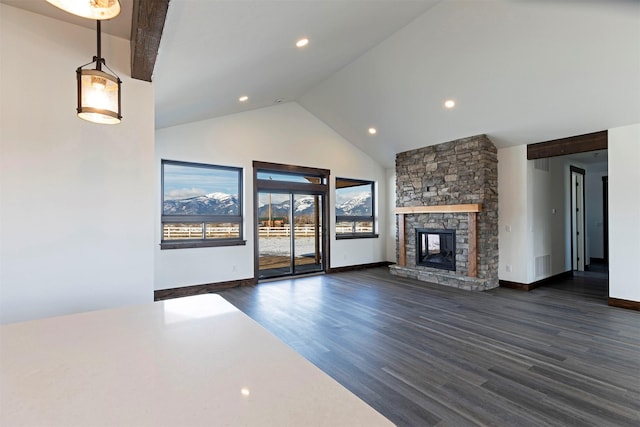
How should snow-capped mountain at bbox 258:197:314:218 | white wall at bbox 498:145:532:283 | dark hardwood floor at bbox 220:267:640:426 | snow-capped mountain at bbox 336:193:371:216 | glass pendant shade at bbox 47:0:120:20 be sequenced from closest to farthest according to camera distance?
glass pendant shade at bbox 47:0:120:20 < dark hardwood floor at bbox 220:267:640:426 < white wall at bbox 498:145:532:283 < snow-capped mountain at bbox 258:197:314:218 < snow-capped mountain at bbox 336:193:371:216

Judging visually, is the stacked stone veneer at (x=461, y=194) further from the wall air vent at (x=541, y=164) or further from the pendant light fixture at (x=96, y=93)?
the pendant light fixture at (x=96, y=93)

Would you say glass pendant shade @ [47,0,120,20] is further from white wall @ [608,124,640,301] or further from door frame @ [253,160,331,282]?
white wall @ [608,124,640,301]

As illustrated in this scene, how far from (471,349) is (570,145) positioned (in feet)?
13.6

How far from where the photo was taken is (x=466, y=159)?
Answer: 589cm

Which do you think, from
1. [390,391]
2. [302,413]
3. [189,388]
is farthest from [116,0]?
[390,391]

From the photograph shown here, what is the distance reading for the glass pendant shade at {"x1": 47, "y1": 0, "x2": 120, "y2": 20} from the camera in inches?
49.0

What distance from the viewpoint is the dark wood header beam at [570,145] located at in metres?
4.80

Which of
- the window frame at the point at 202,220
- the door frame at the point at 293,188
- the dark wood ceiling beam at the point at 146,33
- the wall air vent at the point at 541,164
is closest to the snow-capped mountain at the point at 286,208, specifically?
the door frame at the point at 293,188

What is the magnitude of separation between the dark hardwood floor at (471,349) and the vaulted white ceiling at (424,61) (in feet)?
9.63

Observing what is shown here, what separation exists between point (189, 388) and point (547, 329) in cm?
422

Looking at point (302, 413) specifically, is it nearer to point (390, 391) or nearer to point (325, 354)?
point (390, 391)

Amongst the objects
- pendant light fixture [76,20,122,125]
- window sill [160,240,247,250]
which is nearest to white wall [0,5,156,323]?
pendant light fixture [76,20,122,125]

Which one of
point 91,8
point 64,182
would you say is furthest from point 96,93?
point 64,182

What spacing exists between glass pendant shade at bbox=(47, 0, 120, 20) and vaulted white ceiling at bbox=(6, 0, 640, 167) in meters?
1.00
